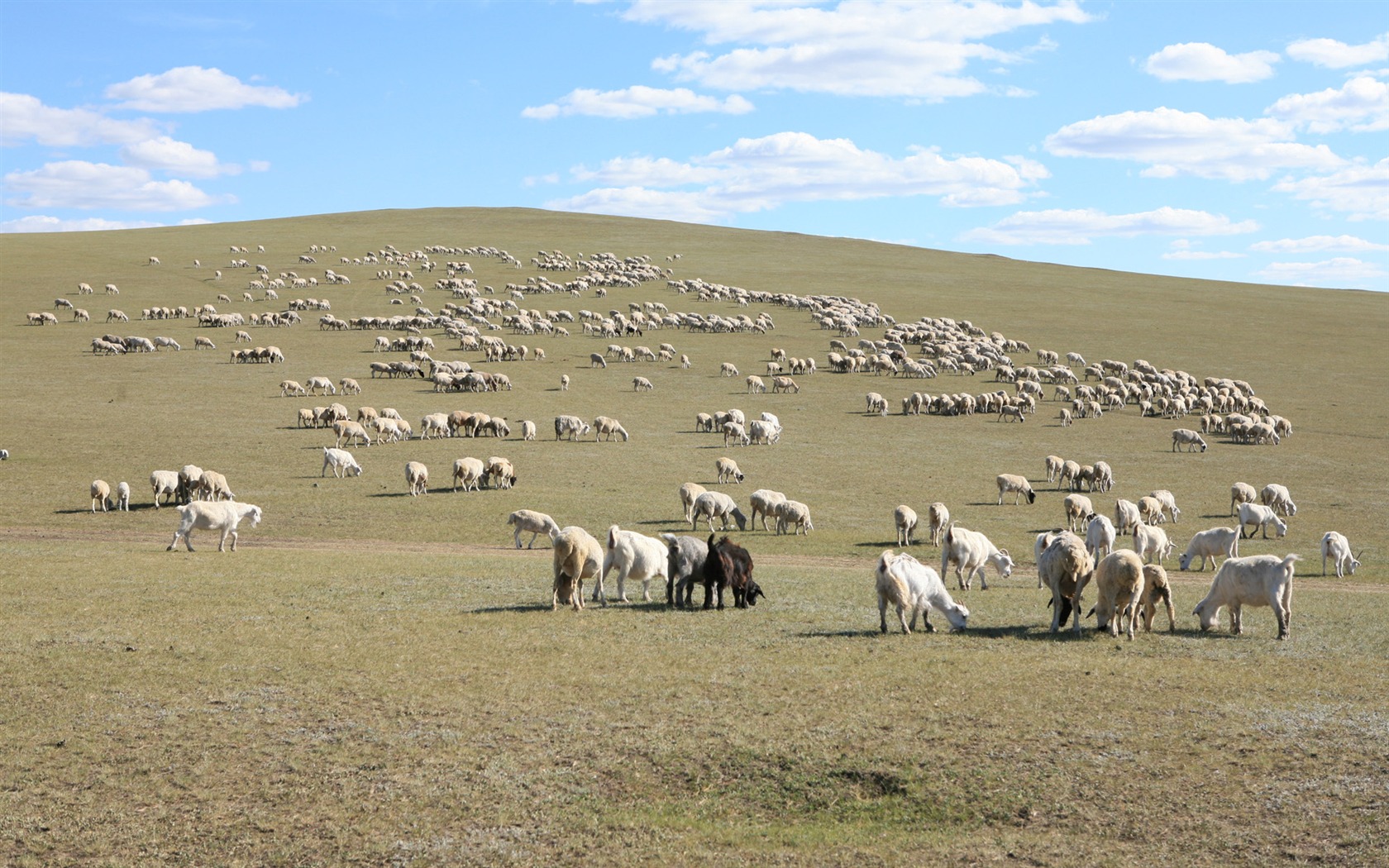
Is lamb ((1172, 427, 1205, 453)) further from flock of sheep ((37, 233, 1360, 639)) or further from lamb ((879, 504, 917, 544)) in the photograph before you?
lamb ((879, 504, 917, 544))

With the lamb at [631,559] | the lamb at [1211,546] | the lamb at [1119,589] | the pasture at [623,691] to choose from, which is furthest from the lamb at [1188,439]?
the lamb at [631,559]

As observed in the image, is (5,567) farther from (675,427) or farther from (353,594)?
(675,427)

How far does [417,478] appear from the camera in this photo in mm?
34719

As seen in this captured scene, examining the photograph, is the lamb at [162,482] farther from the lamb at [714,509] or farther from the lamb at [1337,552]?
the lamb at [1337,552]

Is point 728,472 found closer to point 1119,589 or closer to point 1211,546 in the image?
point 1211,546

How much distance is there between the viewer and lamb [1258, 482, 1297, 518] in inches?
1319

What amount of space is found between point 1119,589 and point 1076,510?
15980 mm

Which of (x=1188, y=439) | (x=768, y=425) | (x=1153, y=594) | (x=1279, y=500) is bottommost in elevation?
(x=1153, y=594)

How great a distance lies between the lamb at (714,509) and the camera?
30.4 metres

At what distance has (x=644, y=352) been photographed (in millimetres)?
71375

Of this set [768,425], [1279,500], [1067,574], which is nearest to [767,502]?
[1067,574]

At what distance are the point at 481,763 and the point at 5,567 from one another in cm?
1558

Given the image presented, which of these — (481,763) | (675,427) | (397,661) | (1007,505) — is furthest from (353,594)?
(675,427)

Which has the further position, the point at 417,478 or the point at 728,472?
the point at 728,472
